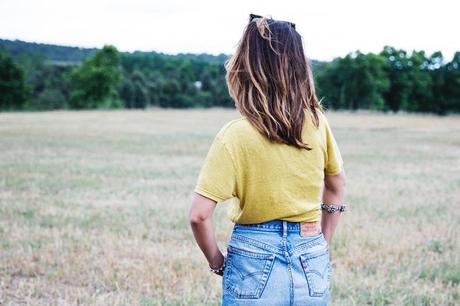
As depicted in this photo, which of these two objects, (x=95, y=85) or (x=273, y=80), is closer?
(x=273, y=80)

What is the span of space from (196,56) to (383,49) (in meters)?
54.9

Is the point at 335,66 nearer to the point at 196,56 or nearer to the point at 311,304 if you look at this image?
the point at 196,56

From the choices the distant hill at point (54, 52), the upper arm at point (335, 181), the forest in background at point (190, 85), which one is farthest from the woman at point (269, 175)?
the distant hill at point (54, 52)

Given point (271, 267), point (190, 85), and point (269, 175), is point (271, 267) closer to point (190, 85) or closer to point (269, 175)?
point (269, 175)

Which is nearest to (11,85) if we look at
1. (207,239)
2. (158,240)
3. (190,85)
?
(190,85)

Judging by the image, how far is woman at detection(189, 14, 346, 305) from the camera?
218 centimetres

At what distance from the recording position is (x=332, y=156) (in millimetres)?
2498

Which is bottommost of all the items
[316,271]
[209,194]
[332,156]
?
[316,271]

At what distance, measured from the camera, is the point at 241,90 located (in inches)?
89.6

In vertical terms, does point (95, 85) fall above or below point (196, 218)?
above

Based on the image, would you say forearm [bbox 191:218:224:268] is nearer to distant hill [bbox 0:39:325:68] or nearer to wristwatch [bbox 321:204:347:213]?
wristwatch [bbox 321:204:347:213]

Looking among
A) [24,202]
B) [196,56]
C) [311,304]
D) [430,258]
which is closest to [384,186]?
[430,258]

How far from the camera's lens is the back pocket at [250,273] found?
89.2 inches

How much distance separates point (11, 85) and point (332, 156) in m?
79.8
